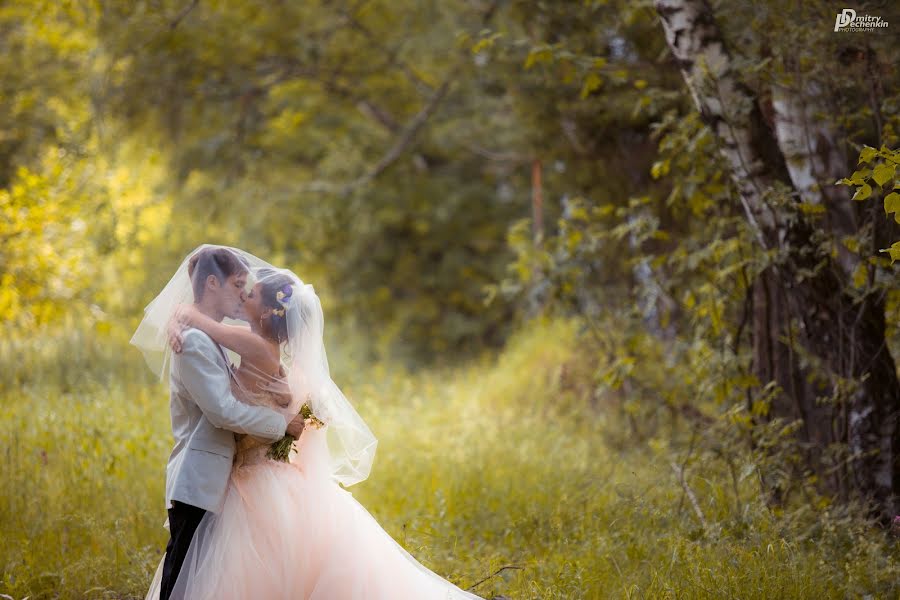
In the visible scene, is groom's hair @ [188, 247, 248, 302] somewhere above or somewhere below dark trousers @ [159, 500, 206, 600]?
above

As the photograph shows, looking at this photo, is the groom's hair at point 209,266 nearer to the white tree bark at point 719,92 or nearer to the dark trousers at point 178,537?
the dark trousers at point 178,537

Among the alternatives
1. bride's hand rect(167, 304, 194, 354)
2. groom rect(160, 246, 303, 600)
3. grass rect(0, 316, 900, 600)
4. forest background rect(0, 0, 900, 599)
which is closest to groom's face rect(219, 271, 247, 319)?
groom rect(160, 246, 303, 600)

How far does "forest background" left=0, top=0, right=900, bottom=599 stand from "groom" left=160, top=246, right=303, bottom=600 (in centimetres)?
121

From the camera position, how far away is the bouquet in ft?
12.4

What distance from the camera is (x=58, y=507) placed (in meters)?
5.21

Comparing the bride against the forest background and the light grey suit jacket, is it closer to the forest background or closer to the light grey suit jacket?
the light grey suit jacket

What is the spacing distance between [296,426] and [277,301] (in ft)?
1.83

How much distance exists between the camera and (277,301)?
3.81 metres

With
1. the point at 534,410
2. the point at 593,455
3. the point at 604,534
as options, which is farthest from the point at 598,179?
the point at 604,534

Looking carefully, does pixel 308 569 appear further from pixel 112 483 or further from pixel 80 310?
pixel 80 310

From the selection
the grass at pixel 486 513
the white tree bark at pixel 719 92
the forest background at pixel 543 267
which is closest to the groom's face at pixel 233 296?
the grass at pixel 486 513

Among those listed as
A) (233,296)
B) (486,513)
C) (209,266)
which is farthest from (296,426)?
(486,513)

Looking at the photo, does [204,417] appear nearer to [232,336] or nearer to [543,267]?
[232,336]

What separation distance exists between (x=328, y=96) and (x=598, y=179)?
751 cm
